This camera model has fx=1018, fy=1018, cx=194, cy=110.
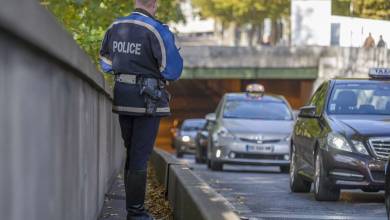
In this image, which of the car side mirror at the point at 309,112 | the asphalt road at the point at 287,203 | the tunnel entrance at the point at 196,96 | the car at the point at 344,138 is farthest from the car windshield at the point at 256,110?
the tunnel entrance at the point at 196,96

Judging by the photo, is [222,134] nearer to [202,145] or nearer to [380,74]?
[202,145]

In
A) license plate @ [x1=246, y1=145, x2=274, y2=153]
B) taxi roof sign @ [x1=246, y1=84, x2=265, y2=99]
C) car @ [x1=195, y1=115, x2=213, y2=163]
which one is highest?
taxi roof sign @ [x1=246, y1=84, x2=265, y2=99]

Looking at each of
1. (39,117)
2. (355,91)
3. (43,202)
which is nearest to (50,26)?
(39,117)

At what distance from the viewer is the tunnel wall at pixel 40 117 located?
3254 millimetres

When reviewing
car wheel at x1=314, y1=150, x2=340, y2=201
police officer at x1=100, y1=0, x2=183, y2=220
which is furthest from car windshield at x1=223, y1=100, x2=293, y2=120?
police officer at x1=100, y1=0, x2=183, y2=220

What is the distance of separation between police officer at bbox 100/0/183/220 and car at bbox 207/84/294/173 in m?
13.0

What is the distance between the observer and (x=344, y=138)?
12.0 m

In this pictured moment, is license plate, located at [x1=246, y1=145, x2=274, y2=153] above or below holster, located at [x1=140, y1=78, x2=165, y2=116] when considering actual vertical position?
below

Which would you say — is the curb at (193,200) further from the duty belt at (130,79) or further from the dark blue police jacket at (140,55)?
the duty belt at (130,79)

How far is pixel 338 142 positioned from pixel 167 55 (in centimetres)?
502

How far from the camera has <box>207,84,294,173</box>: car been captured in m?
20.6

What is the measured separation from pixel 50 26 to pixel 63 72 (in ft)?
3.31

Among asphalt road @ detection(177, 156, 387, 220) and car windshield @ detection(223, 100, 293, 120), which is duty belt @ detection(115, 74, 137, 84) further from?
car windshield @ detection(223, 100, 293, 120)

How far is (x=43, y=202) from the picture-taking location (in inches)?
169
